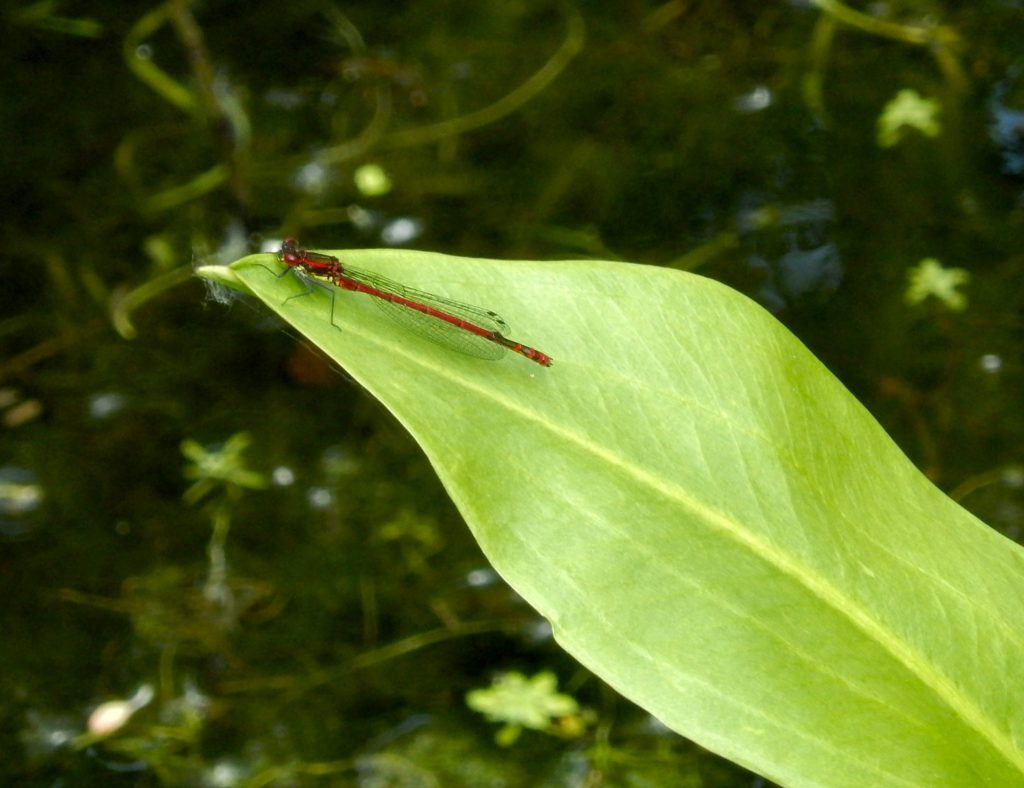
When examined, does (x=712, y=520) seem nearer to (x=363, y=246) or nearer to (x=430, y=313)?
(x=430, y=313)

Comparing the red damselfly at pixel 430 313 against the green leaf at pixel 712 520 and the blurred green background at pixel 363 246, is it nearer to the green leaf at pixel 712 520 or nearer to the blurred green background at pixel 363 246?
the green leaf at pixel 712 520

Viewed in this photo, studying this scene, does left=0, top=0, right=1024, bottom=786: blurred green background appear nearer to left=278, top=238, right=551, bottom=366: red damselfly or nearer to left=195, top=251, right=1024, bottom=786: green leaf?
left=195, top=251, right=1024, bottom=786: green leaf

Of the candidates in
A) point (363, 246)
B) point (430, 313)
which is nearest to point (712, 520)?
point (430, 313)

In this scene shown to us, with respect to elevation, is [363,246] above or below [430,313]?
above

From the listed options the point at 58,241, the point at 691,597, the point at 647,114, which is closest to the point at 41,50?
the point at 58,241

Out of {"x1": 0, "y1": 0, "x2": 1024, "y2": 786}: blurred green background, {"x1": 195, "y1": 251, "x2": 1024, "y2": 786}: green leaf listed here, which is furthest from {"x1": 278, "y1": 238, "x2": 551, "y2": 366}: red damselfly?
{"x1": 0, "y1": 0, "x2": 1024, "y2": 786}: blurred green background

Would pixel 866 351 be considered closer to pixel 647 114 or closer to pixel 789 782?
pixel 647 114
